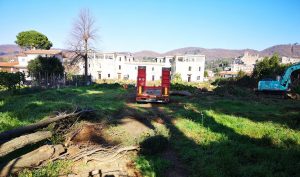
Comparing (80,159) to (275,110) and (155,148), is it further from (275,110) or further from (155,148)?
(275,110)

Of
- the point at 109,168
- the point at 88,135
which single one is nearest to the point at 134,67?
the point at 88,135

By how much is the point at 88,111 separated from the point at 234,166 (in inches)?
266

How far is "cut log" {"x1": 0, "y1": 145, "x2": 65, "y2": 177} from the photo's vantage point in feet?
17.9

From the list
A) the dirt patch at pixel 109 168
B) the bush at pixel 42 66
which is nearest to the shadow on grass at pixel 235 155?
the dirt patch at pixel 109 168

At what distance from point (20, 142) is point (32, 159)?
34.7 inches

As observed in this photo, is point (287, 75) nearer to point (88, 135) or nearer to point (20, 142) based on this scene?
point (88, 135)

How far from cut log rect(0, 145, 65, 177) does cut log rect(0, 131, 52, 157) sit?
1.71 feet

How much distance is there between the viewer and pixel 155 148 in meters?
7.48

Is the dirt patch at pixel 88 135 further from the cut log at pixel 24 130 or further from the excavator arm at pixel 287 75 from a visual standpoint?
the excavator arm at pixel 287 75

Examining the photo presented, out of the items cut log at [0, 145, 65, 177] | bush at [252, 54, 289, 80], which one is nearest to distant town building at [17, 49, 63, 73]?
bush at [252, 54, 289, 80]

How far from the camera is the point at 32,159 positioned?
19.6 feet

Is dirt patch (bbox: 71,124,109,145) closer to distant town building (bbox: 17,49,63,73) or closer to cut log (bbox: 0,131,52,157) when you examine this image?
cut log (bbox: 0,131,52,157)

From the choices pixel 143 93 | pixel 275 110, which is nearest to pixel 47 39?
pixel 143 93

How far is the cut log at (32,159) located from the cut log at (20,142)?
0.52 meters
